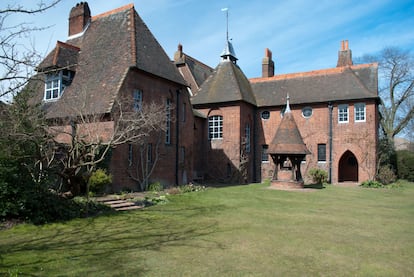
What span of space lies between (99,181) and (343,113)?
68.0 ft

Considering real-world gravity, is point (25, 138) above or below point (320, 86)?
below

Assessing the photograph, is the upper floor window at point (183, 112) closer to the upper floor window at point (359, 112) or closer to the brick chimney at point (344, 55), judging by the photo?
the upper floor window at point (359, 112)

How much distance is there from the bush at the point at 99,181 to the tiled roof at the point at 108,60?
126 inches

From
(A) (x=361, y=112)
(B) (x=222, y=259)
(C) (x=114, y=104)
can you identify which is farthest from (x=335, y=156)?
(B) (x=222, y=259)

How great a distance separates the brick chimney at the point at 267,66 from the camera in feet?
114

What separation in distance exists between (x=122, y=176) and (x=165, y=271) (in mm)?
12575

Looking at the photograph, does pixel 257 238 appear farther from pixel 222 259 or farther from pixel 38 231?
pixel 38 231

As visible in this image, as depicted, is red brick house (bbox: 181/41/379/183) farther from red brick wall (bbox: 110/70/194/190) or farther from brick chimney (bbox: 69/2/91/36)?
brick chimney (bbox: 69/2/91/36)

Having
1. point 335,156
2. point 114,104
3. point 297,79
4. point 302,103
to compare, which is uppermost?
point 297,79

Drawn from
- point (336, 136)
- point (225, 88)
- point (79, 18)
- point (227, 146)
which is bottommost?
point (227, 146)

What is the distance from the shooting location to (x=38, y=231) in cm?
924

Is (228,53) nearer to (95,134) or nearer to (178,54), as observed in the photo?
(178,54)

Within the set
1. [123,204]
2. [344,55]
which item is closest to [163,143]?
[123,204]

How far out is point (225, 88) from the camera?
29.5 m
